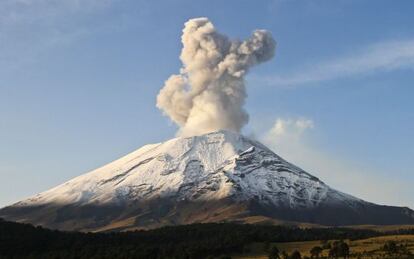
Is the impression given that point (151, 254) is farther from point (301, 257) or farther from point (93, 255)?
point (301, 257)

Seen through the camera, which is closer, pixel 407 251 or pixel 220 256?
pixel 407 251

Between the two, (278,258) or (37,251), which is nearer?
(278,258)

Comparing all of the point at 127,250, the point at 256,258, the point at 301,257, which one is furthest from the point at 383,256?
the point at 127,250

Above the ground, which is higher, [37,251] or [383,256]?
[37,251]

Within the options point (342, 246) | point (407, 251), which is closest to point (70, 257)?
point (342, 246)

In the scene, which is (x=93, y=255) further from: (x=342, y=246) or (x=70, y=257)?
(x=342, y=246)

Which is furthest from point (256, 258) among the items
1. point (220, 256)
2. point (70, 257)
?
point (70, 257)

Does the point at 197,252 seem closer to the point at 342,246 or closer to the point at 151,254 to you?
the point at 151,254
